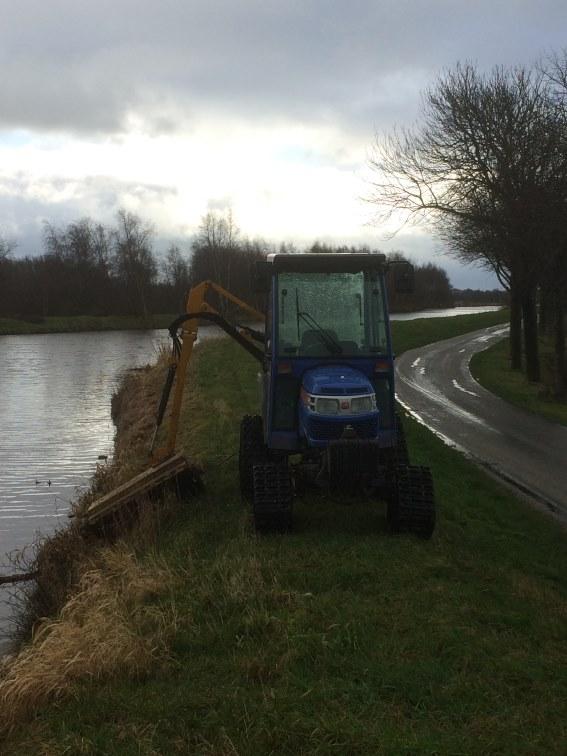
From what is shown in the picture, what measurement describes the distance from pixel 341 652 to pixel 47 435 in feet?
49.8

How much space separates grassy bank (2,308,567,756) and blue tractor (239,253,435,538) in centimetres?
38

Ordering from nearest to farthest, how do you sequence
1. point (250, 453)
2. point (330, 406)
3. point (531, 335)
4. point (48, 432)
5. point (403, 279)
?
1. point (330, 406)
2. point (403, 279)
3. point (250, 453)
4. point (48, 432)
5. point (531, 335)

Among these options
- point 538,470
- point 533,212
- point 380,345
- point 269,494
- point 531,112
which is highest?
point 531,112

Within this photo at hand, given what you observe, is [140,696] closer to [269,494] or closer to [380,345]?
[269,494]

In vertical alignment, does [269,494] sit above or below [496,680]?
above

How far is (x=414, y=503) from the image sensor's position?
24.6ft

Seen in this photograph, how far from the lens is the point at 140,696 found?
4.75m

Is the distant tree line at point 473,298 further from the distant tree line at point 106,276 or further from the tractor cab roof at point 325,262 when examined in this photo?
the tractor cab roof at point 325,262

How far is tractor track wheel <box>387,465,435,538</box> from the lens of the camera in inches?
295

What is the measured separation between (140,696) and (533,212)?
19138 mm

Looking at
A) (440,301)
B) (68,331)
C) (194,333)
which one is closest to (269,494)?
(194,333)

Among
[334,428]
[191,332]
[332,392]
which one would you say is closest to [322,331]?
[332,392]

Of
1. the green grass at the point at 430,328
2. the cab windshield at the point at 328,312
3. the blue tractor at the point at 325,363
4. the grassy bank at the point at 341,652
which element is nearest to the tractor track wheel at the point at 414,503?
the blue tractor at the point at 325,363

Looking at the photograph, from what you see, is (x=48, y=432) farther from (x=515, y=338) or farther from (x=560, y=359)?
(x=515, y=338)
